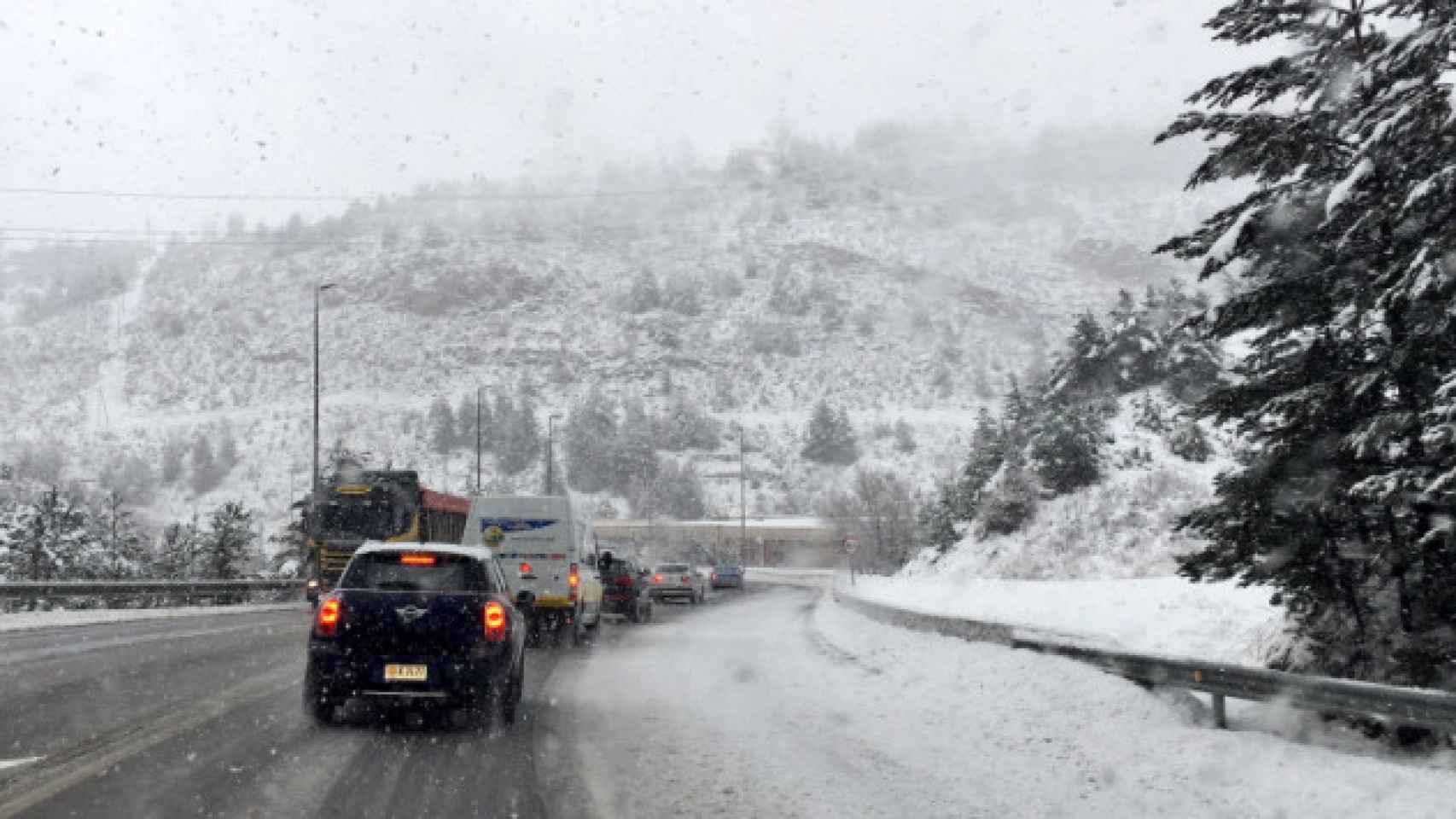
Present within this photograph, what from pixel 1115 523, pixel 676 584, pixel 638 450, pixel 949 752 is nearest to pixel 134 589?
pixel 676 584

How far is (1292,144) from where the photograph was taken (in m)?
9.72

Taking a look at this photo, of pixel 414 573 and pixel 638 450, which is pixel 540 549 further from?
pixel 638 450

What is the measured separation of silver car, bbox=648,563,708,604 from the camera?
40.7 m

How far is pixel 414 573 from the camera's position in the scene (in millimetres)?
10594

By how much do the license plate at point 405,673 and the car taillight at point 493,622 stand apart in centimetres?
61

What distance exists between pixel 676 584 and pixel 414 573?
100.0ft

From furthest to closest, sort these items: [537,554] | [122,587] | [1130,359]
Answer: [1130,359] < [122,587] < [537,554]

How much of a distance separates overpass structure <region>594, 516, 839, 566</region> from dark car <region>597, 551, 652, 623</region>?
75.7 metres

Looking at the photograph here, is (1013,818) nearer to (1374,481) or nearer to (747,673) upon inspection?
(1374,481)

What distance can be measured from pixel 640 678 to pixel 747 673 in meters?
1.60

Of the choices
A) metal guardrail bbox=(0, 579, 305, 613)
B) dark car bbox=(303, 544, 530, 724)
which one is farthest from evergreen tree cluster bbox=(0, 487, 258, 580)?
dark car bbox=(303, 544, 530, 724)

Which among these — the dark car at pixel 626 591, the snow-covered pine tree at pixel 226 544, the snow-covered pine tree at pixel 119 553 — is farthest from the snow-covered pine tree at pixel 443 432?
the dark car at pixel 626 591

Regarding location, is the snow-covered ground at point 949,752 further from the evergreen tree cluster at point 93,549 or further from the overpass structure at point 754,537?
the overpass structure at point 754,537

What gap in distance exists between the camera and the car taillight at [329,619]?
10109mm
